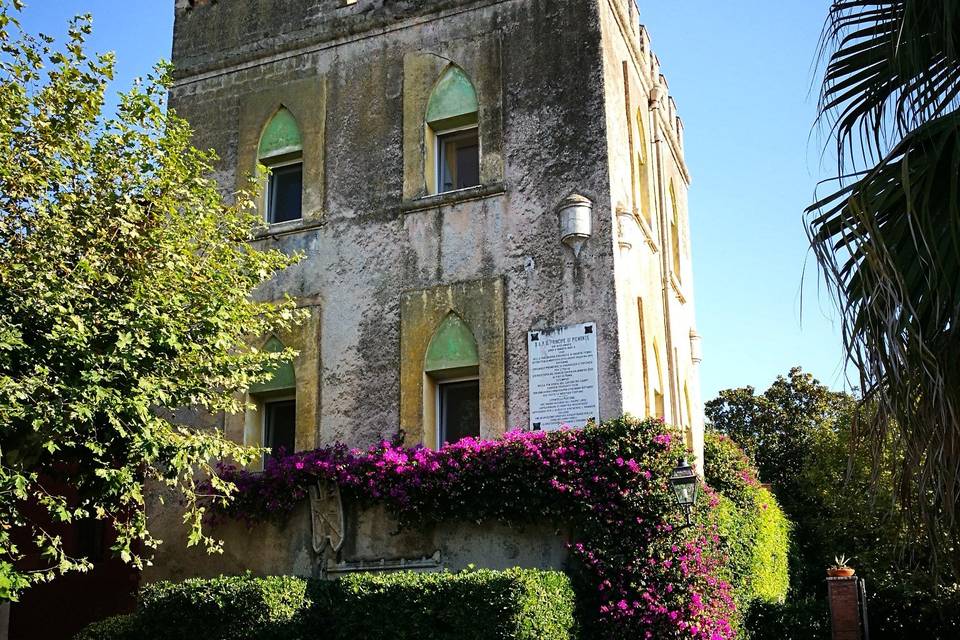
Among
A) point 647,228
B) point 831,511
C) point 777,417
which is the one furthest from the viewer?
point 777,417

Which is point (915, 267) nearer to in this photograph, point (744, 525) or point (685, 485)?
point (685, 485)

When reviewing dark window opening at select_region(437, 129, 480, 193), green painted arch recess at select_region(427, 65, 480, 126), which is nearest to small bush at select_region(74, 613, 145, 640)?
dark window opening at select_region(437, 129, 480, 193)

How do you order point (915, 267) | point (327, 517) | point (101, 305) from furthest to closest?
1. point (327, 517)
2. point (101, 305)
3. point (915, 267)

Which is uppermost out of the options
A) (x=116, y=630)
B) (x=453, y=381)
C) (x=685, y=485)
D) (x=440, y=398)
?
(x=453, y=381)

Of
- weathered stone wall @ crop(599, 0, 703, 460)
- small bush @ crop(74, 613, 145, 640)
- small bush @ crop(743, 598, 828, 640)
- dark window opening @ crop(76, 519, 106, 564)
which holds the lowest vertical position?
small bush @ crop(743, 598, 828, 640)

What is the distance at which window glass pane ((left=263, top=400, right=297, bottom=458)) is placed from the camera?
14797 mm

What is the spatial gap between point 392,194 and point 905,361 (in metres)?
10.2

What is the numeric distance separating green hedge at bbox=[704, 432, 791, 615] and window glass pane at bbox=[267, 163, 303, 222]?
25.4 feet

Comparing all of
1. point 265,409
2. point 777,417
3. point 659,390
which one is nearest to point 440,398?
point 265,409

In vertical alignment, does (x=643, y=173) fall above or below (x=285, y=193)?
above

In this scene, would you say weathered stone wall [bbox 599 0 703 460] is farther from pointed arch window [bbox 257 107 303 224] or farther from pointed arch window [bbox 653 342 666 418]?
pointed arch window [bbox 257 107 303 224]

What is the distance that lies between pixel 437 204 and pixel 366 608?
5664mm

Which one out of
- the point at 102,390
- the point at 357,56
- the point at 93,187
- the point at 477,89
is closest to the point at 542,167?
the point at 477,89

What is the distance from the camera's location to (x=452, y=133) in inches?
594
